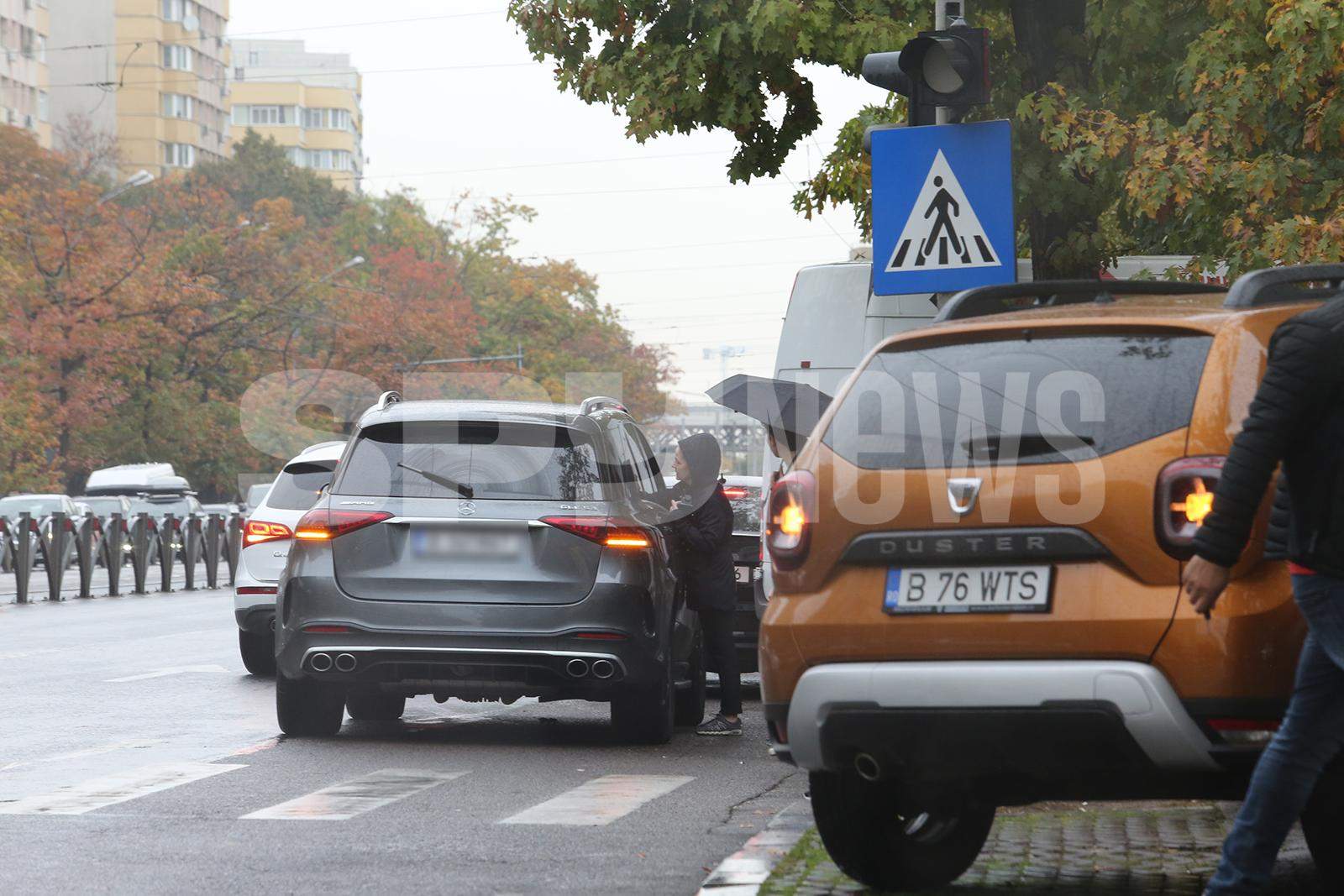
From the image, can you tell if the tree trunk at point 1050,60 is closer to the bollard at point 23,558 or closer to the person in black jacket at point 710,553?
the person in black jacket at point 710,553

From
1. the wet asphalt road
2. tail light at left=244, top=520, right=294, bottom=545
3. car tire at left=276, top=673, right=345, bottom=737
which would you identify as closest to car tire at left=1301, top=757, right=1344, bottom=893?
the wet asphalt road

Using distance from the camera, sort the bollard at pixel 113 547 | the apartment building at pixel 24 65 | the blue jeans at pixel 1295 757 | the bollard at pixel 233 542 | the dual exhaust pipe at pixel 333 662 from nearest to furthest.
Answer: the blue jeans at pixel 1295 757, the dual exhaust pipe at pixel 333 662, the bollard at pixel 113 547, the bollard at pixel 233 542, the apartment building at pixel 24 65

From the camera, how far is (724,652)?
1234 centimetres

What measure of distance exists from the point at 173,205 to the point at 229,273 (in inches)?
355

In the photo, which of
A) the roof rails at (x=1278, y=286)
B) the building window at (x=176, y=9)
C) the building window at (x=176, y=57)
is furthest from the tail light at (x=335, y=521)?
the building window at (x=176, y=57)

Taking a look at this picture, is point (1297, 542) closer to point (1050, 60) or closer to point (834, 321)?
point (1050, 60)

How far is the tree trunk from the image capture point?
13.5m

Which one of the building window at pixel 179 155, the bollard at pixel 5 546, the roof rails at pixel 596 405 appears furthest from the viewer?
the building window at pixel 179 155

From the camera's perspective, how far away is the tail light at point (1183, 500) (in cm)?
556

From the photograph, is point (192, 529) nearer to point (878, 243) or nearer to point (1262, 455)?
point (878, 243)

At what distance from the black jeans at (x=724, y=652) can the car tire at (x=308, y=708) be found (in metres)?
2.13

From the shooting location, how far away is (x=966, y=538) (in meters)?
5.83

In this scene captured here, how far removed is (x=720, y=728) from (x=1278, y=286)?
6520 mm

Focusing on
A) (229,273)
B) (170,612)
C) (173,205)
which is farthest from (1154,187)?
(173,205)
